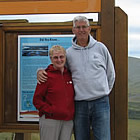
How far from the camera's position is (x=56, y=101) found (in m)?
2.80

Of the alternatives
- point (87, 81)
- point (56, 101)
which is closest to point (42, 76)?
point (56, 101)

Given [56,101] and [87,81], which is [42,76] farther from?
[87,81]

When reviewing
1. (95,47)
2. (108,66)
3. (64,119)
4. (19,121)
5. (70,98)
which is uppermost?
(95,47)

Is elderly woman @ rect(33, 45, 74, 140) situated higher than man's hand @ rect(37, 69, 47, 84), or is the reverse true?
man's hand @ rect(37, 69, 47, 84)

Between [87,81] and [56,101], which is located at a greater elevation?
[87,81]

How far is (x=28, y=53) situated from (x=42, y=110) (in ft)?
4.13

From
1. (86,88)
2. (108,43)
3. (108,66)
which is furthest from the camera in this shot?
(108,43)

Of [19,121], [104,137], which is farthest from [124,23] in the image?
[19,121]

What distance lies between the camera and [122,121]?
3.74 metres

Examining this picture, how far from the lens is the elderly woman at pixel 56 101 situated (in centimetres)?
280

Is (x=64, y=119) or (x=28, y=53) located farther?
(x=28, y=53)

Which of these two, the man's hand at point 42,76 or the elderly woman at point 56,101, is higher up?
the man's hand at point 42,76

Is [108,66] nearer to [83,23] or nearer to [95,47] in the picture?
[95,47]

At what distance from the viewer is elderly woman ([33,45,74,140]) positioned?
9.18ft
